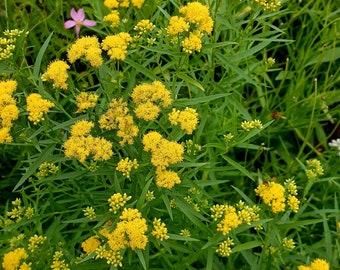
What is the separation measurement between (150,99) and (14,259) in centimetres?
110

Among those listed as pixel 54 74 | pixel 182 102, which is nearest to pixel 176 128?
pixel 182 102

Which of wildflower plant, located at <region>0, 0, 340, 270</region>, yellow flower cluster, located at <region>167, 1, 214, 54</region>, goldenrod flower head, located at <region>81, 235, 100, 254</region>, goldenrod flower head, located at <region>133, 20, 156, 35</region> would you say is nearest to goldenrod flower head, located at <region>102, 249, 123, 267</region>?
wildflower plant, located at <region>0, 0, 340, 270</region>

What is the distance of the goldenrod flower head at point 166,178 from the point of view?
2148mm

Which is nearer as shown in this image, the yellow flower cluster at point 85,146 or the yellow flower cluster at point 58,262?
the yellow flower cluster at point 85,146

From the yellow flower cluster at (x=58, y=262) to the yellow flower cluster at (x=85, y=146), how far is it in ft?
1.93

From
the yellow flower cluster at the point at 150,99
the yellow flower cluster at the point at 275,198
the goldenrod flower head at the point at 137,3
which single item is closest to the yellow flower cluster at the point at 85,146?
the yellow flower cluster at the point at 150,99

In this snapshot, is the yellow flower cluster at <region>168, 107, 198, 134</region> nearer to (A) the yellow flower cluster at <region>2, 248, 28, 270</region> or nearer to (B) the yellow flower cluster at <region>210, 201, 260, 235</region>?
(B) the yellow flower cluster at <region>210, 201, 260, 235</region>

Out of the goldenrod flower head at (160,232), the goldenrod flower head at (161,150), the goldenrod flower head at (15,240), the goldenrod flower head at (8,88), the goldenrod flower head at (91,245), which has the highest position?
the goldenrod flower head at (8,88)

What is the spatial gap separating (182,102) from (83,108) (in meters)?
0.53

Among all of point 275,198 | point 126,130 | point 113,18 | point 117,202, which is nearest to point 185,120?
point 126,130

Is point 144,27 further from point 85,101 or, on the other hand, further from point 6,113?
point 6,113

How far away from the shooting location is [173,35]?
8.20 ft

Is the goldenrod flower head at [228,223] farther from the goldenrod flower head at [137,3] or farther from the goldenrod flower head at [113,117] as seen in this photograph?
the goldenrod flower head at [137,3]

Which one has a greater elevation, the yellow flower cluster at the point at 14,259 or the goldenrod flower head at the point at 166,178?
the goldenrod flower head at the point at 166,178
